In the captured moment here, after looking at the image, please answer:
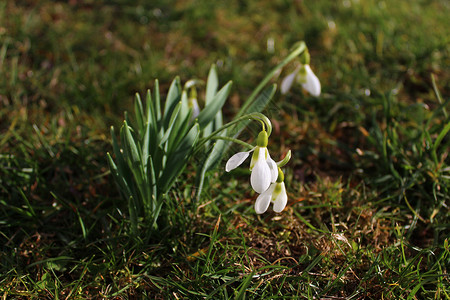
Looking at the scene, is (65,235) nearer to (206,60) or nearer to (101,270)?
(101,270)

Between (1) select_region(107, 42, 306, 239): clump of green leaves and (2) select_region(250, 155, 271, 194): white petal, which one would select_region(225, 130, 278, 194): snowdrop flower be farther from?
(1) select_region(107, 42, 306, 239): clump of green leaves

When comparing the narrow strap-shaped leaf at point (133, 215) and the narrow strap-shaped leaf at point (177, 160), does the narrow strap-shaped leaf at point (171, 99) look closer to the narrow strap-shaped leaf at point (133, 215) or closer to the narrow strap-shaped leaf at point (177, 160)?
the narrow strap-shaped leaf at point (177, 160)

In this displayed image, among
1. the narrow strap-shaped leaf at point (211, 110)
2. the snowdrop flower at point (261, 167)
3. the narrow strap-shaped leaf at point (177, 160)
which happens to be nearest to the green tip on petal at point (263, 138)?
the snowdrop flower at point (261, 167)

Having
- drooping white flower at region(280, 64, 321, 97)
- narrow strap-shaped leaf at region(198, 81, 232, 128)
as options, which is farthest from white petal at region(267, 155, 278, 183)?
drooping white flower at region(280, 64, 321, 97)

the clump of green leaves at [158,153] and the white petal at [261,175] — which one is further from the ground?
the white petal at [261,175]

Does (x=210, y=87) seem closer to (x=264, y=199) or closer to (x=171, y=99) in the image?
(x=171, y=99)

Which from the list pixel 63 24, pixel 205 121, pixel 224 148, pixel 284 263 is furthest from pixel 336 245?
pixel 63 24
